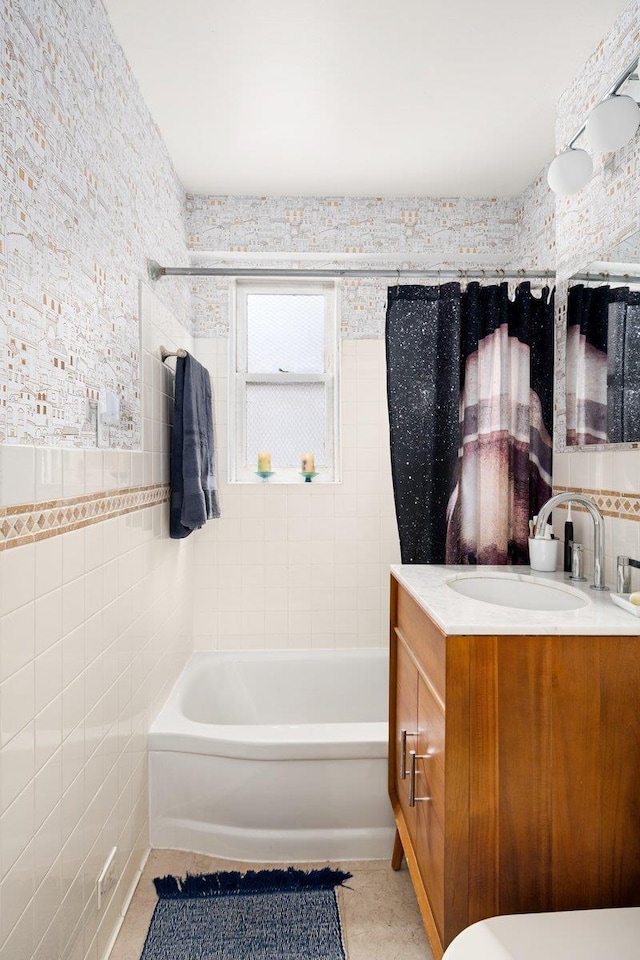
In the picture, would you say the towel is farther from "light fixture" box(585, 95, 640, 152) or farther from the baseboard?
"light fixture" box(585, 95, 640, 152)

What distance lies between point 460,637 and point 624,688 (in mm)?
361

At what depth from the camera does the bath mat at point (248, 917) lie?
1.56 meters

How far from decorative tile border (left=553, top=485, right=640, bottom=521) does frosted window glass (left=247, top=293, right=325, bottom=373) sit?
157cm

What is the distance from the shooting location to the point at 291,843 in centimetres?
193

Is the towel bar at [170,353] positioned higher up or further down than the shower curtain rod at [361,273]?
further down

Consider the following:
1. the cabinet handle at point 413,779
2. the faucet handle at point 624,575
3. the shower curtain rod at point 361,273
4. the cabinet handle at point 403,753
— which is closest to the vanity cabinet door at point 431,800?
the cabinet handle at point 413,779

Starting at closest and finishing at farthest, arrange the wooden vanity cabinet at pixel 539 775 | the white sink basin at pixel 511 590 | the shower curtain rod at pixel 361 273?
the wooden vanity cabinet at pixel 539 775 → the white sink basin at pixel 511 590 → the shower curtain rod at pixel 361 273

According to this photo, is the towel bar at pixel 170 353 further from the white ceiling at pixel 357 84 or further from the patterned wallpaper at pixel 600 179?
the patterned wallpaper at pixel 600 179

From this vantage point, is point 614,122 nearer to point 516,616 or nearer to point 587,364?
point 587,364

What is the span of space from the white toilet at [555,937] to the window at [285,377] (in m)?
2.08

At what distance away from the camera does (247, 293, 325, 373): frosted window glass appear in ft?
9.70

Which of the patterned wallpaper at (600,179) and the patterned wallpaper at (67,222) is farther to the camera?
the patterned wallpaper at (600,179)

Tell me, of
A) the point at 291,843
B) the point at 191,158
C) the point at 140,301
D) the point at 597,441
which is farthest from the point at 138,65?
the point at 291,843

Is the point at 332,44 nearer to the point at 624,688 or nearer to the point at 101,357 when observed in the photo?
the point at 101,357
